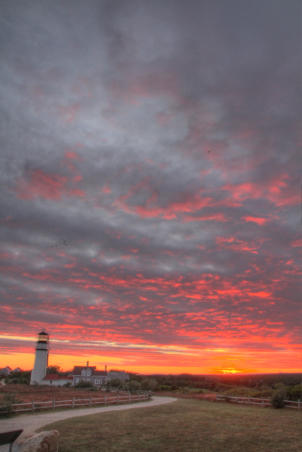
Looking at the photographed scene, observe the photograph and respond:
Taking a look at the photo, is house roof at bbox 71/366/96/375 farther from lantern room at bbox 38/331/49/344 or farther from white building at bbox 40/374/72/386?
lantern room at bbox 38/331/49/344

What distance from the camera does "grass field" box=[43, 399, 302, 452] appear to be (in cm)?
1542

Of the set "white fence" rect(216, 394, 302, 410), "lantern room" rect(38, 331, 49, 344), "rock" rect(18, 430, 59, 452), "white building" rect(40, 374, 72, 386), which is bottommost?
"white building" rect(40, 374, 72, 386)

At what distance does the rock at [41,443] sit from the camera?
1131cm

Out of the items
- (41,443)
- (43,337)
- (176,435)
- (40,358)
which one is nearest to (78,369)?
(40,358)

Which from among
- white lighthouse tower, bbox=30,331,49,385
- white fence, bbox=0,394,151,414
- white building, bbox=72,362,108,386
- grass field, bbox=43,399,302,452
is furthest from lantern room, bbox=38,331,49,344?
grass field, bbox=43,399,302,452

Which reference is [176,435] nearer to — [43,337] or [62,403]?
[62,403]

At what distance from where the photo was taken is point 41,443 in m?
11.6

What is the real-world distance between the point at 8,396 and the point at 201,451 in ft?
62.7

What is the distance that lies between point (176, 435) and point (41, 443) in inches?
376

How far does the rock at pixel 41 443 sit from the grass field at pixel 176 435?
9.20 ft

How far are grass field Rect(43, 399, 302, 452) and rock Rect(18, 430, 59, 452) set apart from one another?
110 inches

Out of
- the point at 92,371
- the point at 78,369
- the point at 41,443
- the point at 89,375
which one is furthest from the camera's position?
the point at 92,371

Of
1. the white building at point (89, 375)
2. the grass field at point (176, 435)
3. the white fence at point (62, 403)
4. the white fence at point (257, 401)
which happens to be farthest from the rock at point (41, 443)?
A: the white building at point (89, 375)

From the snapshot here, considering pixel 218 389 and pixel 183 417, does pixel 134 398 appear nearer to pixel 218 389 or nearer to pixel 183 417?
pixel 183 417
